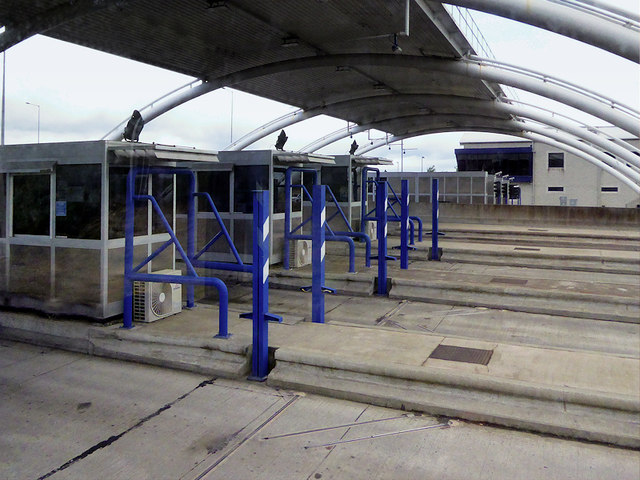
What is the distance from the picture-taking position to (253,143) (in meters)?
38.0

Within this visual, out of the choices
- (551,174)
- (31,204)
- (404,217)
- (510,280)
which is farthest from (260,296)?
(551,174)

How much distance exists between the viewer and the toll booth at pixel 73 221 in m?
6.89

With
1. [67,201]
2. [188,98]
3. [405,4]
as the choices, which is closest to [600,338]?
[67,201]

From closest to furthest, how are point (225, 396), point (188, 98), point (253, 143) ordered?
point (225, 396) → point (188, 98) → point (253, 143)

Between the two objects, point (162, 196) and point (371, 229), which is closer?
point (162, 196)

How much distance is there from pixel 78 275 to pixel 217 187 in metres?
4.71

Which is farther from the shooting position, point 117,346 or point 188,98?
point 188,98

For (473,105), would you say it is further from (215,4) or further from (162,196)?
(162,196)

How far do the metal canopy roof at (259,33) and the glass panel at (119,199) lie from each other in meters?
10.8

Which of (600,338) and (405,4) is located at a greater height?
(405,4)

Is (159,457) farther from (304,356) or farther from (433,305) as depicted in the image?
(433,305)

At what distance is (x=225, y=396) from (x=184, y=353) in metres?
1.05

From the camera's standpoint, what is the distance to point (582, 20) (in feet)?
48.1

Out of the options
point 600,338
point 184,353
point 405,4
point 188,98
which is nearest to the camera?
point 184,353
